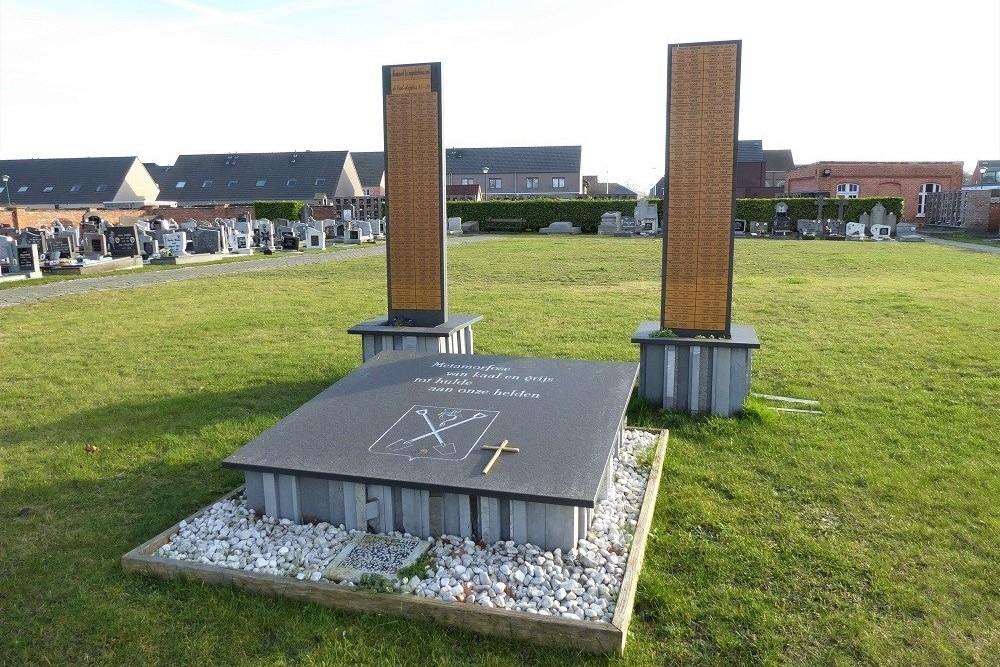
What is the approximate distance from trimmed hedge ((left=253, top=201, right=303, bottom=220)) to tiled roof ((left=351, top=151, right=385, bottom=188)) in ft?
74.3

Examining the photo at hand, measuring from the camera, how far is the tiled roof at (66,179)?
170 feet

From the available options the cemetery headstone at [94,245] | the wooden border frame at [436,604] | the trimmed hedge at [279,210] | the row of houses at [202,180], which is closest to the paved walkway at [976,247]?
the wooden border frame at [436,604]

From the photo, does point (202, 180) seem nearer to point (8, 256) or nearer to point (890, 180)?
point (8, 256)

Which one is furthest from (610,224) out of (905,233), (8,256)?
(8,256)

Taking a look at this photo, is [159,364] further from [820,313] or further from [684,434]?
[820,313]

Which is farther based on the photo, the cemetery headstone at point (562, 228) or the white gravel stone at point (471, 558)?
the cemetery headstone at point (562, 228)

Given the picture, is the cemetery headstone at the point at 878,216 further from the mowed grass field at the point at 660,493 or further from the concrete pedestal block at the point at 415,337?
the concrete pedestal block at the point at 415,337

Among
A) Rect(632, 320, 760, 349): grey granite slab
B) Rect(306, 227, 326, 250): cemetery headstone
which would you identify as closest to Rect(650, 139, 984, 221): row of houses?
Rect(306, 227, 326, 250): cemetery headstone

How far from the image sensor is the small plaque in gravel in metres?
3.45

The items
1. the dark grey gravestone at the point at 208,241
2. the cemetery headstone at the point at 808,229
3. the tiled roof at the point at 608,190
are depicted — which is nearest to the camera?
the dark grey gravestone at the point at 208,241

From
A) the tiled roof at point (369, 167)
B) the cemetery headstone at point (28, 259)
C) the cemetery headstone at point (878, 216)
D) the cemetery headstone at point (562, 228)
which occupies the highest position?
the tiled roof at point (369, 167)

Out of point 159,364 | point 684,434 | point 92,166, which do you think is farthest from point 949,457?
point 92,166

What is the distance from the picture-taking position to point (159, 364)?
8.02m

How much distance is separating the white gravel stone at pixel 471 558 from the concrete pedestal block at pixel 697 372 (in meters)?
2.02
